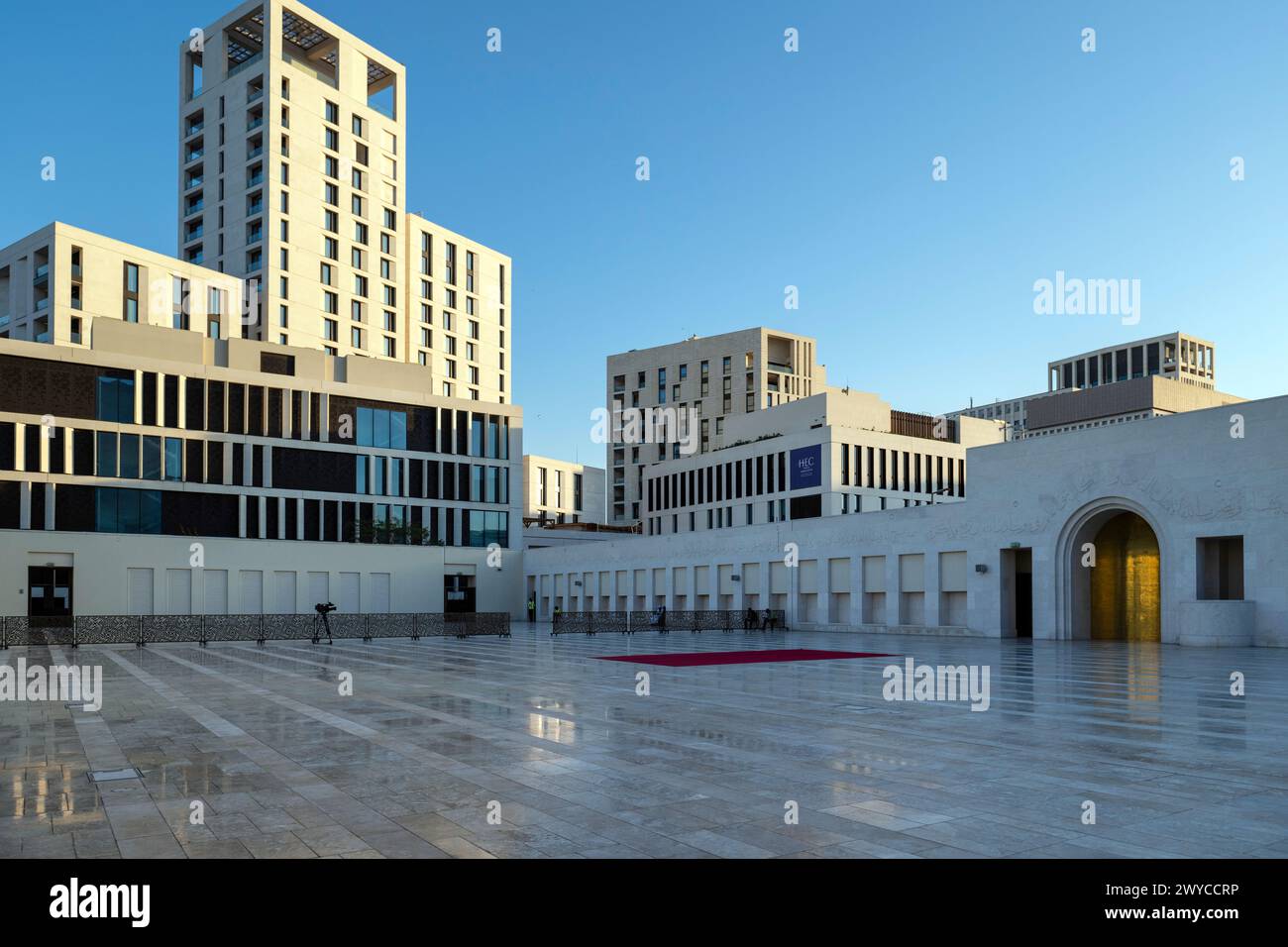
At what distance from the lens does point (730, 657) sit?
97.0 ft

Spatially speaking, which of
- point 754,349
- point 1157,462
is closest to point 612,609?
point 1157,462

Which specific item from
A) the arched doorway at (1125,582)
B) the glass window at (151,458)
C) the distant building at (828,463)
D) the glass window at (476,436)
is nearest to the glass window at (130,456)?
the glass window at (151,458)

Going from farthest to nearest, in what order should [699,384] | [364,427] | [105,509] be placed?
[699,384], [364,427], [105,509]

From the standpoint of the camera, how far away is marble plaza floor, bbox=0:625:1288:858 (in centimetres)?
723

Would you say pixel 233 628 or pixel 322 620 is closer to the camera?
pixel 233 628

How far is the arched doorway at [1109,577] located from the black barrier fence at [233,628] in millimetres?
23348

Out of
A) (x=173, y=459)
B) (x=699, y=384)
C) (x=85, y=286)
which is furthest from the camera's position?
(x=699, y=384)

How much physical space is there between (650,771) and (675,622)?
41.6 metres

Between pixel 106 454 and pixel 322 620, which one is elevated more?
pixel 106 454

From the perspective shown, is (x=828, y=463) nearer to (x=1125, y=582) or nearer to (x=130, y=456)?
(x=1125, y=582)

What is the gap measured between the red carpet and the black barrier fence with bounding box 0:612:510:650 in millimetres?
15207

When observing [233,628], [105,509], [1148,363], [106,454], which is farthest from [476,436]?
[1148,363]
